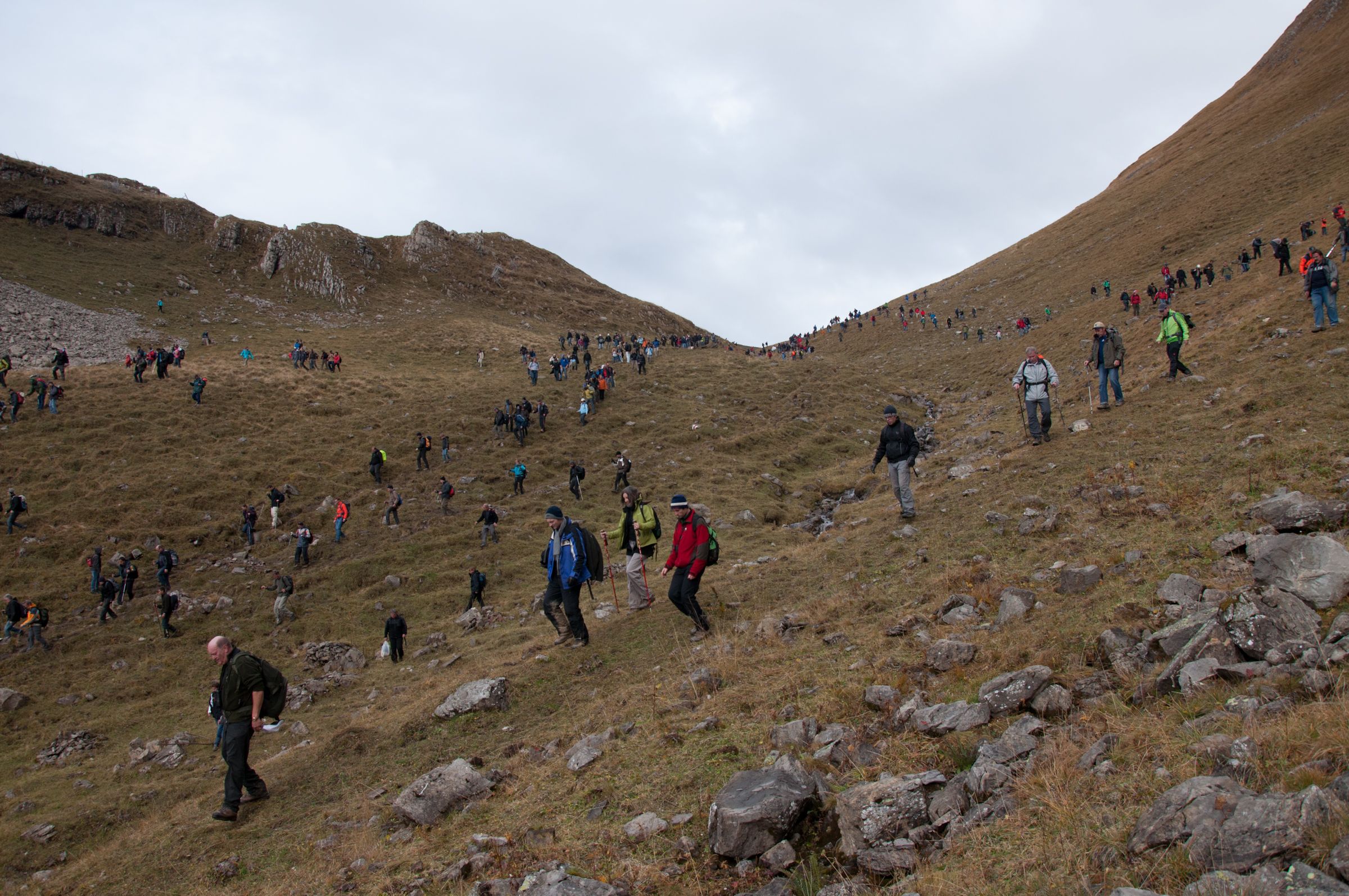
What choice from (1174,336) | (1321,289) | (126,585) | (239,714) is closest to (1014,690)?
(239,714)

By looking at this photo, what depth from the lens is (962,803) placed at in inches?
179

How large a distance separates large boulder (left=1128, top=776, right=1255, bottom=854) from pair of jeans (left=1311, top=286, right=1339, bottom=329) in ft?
59.8

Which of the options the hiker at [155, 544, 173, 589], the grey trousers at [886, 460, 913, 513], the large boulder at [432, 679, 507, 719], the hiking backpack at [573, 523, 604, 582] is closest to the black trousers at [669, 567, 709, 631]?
the hiking backpack at [573, 523, 604, 582]

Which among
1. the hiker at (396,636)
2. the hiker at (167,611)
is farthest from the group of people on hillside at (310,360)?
the hiker at (396,636)

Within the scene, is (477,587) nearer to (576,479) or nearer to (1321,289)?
(576,479)

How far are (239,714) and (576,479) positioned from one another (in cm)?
2031

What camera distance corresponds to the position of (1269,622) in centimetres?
493

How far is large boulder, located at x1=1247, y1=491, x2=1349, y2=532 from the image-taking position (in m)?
6.52

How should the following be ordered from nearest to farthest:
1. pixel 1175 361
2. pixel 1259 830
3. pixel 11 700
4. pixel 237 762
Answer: pixel 1259 830
pixel 237 762
pixel 11 700
pixel 1175 361

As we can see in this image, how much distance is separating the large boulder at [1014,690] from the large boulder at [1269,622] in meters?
1.34

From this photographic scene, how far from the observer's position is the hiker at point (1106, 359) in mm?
16469

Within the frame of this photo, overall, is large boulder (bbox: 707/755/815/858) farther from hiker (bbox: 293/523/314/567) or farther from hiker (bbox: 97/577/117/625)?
hiker (bbox: 97/577/117/625)

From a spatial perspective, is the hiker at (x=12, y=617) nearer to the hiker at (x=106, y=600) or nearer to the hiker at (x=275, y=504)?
the hiker at (x=106, y=600)

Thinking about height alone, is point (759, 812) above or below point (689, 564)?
below
